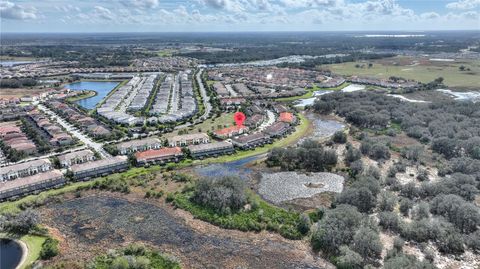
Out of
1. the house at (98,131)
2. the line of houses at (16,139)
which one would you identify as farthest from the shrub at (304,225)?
the line of houses at (16,139)

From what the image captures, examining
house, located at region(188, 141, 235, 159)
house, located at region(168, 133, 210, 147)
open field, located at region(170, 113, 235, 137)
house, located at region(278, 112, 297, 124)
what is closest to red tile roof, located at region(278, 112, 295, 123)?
house, located at region(278, 112, 297, 124)

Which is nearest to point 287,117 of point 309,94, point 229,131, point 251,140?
point 229,131

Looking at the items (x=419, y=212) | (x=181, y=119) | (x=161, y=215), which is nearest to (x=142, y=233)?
(x=161, y=215)

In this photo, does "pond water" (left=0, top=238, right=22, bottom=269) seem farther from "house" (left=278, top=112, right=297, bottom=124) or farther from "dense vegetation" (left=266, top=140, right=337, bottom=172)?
"house" (left=278, top=112, right=297, bottom=124)

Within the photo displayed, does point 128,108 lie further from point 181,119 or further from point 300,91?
point 300,91

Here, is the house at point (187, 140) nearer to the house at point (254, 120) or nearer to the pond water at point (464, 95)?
the house at point (254, 120)

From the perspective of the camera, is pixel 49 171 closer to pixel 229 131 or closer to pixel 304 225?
pixel 229 131
